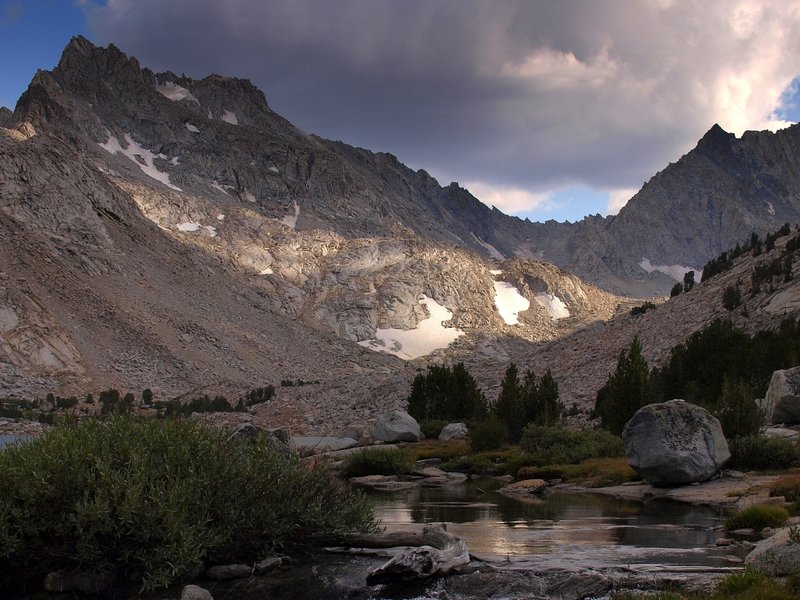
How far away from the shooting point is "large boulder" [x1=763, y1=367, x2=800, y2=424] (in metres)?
36.9

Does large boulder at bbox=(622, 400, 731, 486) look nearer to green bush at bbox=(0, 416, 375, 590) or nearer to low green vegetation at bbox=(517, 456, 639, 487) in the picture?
low green vegetation at bbox=(517, 456, 639, 487)

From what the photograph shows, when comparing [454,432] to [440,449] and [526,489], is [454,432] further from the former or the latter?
[526,489]

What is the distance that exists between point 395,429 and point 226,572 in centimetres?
4398

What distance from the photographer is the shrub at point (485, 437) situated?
48438mm

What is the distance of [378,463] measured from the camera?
130 ft

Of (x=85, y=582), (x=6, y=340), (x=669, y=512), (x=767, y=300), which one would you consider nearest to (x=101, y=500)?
(x=85, y=582)

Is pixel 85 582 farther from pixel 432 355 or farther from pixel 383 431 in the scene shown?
pixel 432 355

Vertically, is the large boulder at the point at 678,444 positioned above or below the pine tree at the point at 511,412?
below

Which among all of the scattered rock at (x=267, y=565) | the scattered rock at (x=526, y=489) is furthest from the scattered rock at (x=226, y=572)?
the scattered rock at (x=526, y=489)

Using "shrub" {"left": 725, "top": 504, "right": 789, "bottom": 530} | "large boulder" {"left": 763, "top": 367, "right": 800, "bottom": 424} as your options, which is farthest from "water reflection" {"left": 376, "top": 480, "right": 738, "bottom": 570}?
"large boulder" {"left": 763, "top": 367, "right": 800, "bottom": 424}

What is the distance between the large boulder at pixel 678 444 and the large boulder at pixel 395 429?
30.6 meters

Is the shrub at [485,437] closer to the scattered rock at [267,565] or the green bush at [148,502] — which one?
the green bush at [148,502]

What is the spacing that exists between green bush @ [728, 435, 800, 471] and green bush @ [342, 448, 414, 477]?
54.8 feet

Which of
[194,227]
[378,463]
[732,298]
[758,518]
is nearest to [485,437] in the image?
[378,463]
